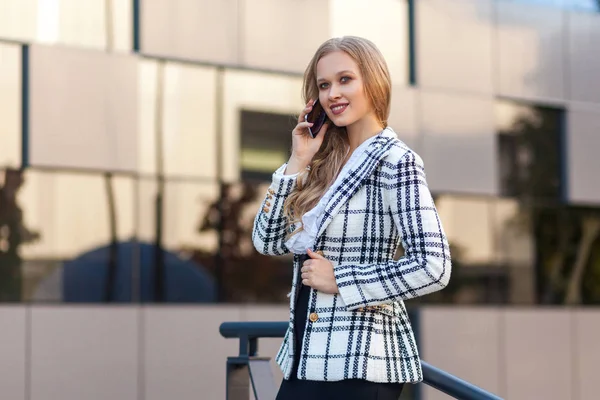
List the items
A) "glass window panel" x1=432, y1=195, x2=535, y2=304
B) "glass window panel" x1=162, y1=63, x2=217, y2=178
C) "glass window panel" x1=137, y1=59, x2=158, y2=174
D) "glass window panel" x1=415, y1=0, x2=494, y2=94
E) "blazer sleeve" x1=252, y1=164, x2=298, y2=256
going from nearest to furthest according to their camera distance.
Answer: "blazer sleeve" x1=252, y1=164, x2=298, y2=256
"glass window panel" x1=137, y1=59, x2=158, y2=174
"glass window panel" x1=162, y1=63, x2=217, y2=178
"glass window panel" x1=415, y1=0, x2=494, y2=94
"glass window panel" x1=432, y1=195, x2=535, y2=304

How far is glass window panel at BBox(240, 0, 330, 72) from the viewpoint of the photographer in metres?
12.2

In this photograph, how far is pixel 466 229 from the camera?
1410 centimetres

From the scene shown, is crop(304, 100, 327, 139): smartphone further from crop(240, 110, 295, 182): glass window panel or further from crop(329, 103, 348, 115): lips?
crop(240, 110, 295, 182): glass window panel

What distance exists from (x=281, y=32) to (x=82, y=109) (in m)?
2.60

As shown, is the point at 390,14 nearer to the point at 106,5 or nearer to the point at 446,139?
the point at 446,139

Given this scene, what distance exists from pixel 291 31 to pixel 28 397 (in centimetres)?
488

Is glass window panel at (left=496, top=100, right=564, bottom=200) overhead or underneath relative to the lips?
overhead

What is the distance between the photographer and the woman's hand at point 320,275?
2.68 m

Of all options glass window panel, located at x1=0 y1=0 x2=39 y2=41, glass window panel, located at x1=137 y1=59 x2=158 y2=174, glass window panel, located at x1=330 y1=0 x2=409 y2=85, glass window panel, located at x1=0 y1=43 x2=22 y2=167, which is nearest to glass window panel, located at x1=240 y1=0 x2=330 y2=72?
glass window panel, located at x1=330 y1=0 x2=409 y2=85

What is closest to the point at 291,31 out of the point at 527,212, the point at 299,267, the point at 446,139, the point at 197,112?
the point at 197,112

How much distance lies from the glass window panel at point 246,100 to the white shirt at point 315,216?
9.22m

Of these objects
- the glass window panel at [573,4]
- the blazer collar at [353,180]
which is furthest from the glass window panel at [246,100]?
the blazer collar at [353,180]

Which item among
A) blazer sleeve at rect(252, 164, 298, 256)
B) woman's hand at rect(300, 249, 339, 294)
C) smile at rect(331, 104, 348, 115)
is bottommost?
woman's hand at rect(300, 249, 339, 294)

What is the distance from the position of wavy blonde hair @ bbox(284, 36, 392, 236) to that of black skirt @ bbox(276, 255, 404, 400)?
161mm
